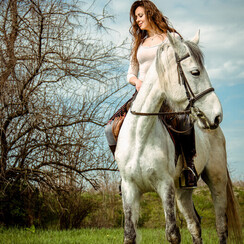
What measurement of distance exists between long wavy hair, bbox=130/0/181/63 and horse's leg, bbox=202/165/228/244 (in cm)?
228

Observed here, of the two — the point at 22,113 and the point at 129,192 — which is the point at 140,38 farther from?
the point at 22,113

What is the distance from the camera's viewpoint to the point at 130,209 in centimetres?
343

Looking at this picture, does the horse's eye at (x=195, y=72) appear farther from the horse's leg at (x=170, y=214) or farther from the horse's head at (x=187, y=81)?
the horse's leg at (x=170, y=214)

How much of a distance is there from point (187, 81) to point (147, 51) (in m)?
0.90

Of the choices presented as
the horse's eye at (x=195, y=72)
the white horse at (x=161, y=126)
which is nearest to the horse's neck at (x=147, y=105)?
the white horse at (x=161, y=126)

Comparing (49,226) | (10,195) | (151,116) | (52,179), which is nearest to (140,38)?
(151,116)

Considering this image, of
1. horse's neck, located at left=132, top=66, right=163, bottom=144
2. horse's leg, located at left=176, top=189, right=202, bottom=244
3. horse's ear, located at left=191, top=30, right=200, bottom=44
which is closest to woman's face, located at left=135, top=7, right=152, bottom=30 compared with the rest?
horse's ear, located at left=191, top=30, right=200, bottom=44

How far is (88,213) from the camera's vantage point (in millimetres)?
8602

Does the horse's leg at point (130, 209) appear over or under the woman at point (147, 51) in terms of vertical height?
under

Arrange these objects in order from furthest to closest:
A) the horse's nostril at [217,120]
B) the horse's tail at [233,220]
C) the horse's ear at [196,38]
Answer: the horse's tail at [233,220]
the horse's ear at [196,38]
the horse's nostril at [217,120]

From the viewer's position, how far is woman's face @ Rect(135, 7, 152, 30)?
13.1 ft

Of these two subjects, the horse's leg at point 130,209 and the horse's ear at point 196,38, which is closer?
the horse's leg at point 130,209

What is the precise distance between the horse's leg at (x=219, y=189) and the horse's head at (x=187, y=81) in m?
2.19

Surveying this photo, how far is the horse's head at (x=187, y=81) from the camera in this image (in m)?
2.98
